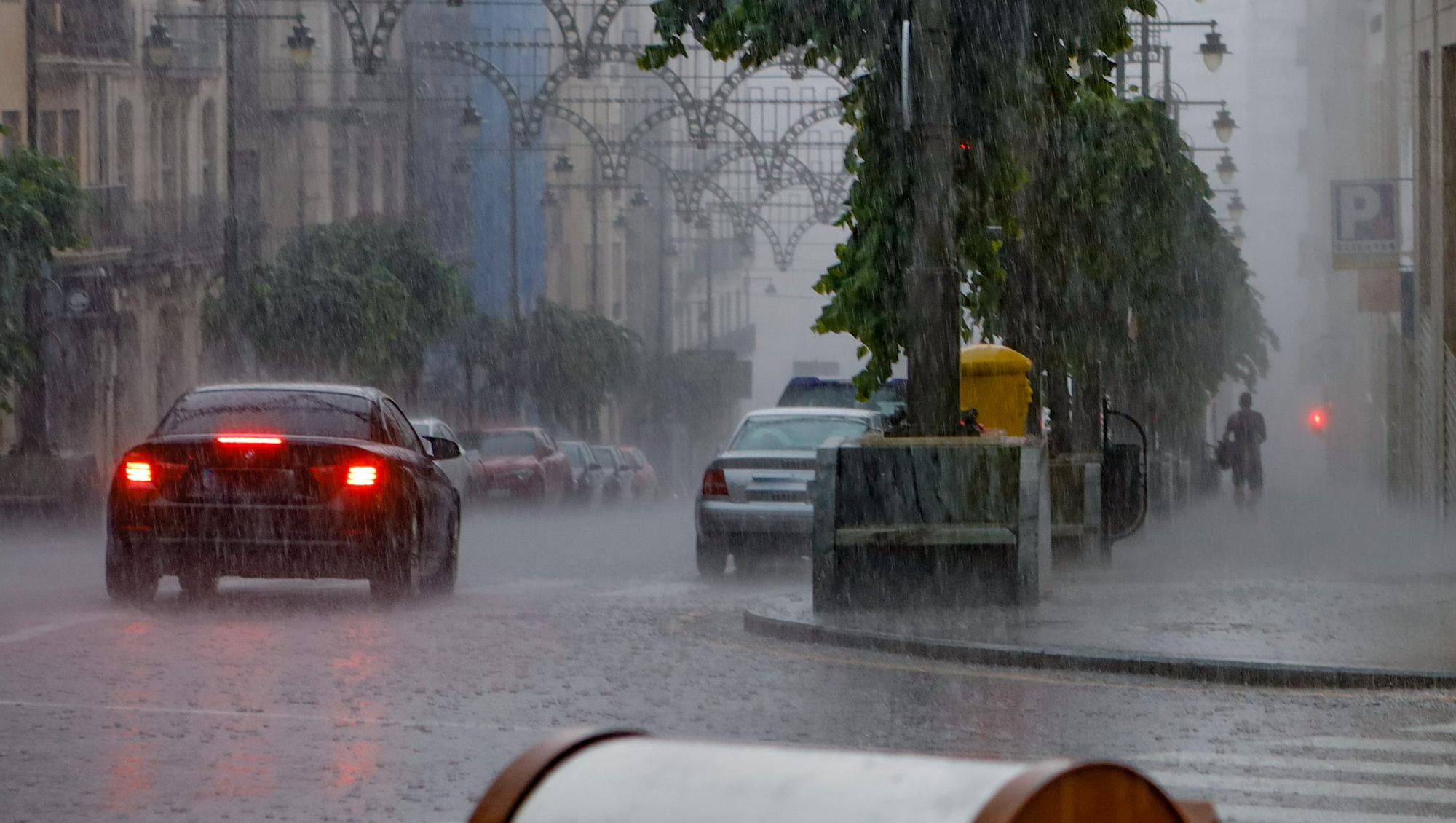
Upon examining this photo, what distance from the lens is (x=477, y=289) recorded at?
73438mm

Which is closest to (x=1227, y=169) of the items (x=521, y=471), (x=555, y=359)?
(x=521, y=471)

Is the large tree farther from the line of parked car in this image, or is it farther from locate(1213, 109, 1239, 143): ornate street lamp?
locate(1213, 109, 1239, 143): ornate street lamp

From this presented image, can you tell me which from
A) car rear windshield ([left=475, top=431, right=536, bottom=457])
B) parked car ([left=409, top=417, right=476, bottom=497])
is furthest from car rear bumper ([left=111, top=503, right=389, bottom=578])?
car rear windshield ([left=475, top=431, right=536, bottom=457])

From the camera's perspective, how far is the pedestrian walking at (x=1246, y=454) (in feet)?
120

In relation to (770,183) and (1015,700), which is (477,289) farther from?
(1015,700)

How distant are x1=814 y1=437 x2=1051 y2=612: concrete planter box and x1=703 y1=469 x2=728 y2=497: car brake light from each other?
18.9 ft

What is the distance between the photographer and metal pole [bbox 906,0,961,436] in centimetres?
1512

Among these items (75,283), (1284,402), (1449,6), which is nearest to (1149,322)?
(1449,6)

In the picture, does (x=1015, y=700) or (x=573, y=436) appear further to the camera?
(x=573, y=436)

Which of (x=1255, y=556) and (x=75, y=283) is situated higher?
(x=75, y=283)

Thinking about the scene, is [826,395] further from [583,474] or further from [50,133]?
[50,133]

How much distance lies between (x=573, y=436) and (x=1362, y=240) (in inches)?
1543

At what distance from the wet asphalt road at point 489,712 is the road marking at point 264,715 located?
0.08ft

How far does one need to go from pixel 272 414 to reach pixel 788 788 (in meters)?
13.6
